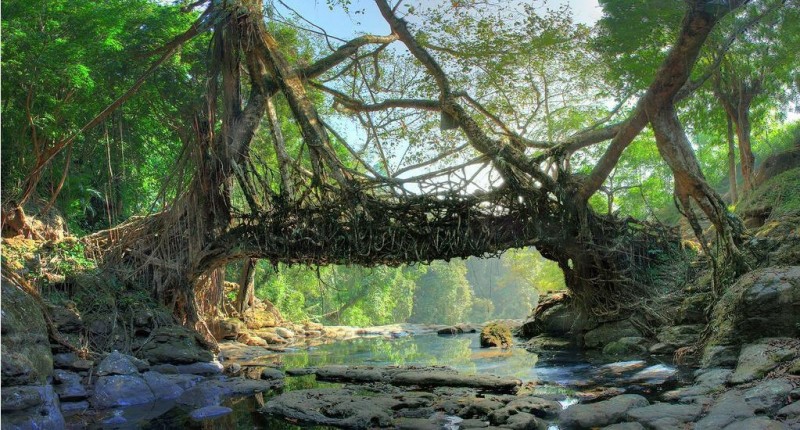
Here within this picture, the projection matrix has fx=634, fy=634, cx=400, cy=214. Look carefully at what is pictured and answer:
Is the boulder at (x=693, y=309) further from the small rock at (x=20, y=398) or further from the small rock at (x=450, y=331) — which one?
the small rock at (x=450, y=331)

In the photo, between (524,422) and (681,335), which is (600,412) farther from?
(681,335)

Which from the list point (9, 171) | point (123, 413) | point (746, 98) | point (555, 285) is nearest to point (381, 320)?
point (555, 285)

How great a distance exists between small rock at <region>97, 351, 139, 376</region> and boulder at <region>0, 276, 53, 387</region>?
68 cm

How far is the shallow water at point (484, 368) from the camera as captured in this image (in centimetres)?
643

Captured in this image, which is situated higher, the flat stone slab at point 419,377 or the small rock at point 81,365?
the small rock at point 81,365

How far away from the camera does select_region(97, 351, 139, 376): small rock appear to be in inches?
305

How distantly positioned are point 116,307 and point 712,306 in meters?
8.89

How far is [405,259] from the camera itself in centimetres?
995

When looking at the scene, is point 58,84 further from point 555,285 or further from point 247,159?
point 555,285

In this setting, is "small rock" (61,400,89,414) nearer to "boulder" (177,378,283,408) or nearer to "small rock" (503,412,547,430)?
"boulder" (177,378,283,408)

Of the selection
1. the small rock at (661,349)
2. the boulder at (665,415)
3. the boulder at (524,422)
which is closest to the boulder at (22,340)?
the boulder at (524,422)

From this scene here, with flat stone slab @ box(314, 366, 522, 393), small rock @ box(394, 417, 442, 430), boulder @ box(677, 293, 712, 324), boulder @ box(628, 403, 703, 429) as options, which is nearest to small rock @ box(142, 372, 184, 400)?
flat stone slab @ box(314, 366, 522, 393)

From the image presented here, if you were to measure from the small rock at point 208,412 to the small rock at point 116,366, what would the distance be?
1642 mm

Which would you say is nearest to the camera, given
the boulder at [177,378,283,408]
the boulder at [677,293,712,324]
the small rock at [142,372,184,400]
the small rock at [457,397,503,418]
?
the small rock at [457,397,503,418]
